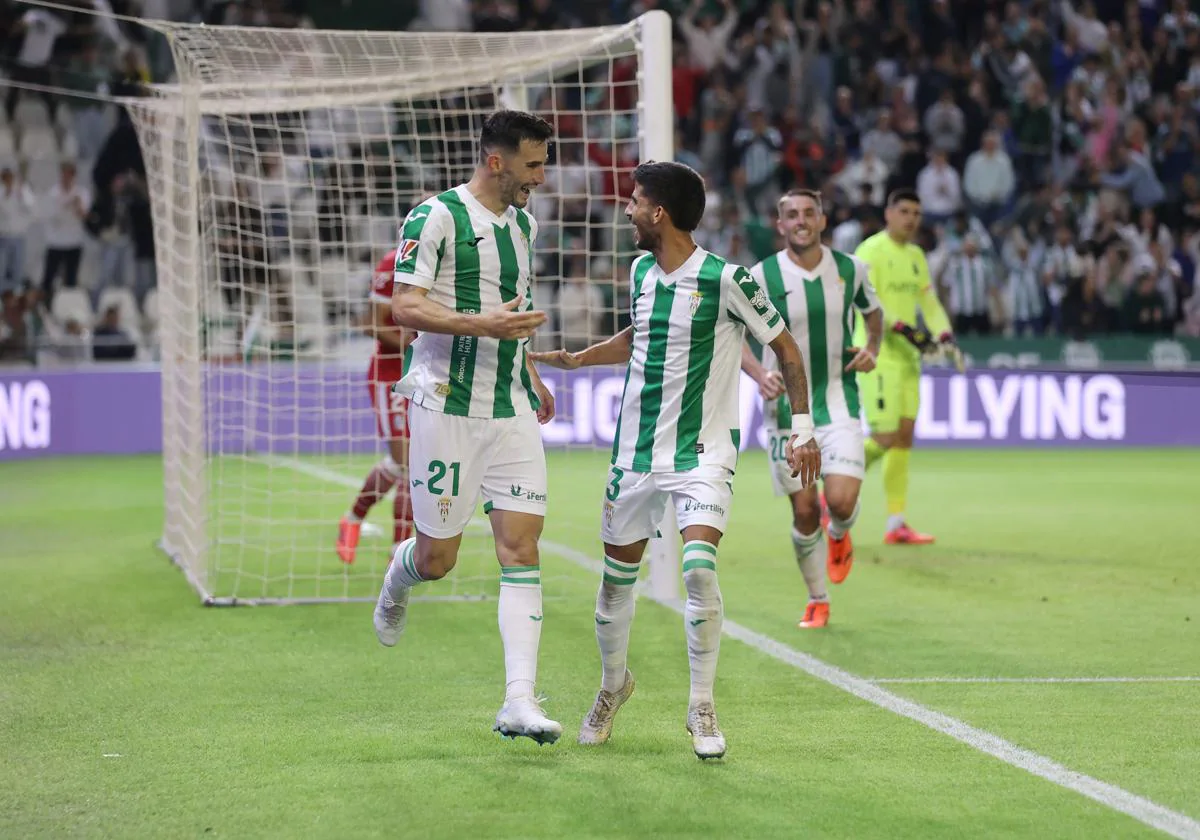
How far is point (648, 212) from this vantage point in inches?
221

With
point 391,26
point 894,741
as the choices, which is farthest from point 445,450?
point 391,26

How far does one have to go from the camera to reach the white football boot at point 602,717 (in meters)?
5.60

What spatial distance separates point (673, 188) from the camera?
18.3ft

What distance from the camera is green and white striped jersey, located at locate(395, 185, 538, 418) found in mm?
5645

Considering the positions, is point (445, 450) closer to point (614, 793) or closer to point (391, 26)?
point (614, 793)

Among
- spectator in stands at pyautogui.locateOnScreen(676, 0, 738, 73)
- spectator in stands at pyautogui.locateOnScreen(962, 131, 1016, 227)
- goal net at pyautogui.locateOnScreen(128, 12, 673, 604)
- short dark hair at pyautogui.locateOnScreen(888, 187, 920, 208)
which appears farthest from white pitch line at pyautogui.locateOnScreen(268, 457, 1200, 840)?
spectator in stands at pyautogui.locateOnScreen(676, 0, 738, 73)

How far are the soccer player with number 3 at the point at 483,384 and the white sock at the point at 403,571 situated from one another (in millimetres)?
65

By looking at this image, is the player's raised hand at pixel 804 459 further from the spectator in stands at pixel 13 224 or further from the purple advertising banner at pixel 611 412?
the spectator in stands at pixel 13 224

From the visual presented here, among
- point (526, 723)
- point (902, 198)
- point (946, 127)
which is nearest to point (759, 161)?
point (946, 127)

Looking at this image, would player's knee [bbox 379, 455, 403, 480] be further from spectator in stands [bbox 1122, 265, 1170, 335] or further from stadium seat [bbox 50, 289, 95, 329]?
spectator in stands [bbox 1122, 265, 1170, 335]

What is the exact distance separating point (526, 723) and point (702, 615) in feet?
2.27

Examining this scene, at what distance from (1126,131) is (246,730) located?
19.1m

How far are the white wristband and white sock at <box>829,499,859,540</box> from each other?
2828 millimetres

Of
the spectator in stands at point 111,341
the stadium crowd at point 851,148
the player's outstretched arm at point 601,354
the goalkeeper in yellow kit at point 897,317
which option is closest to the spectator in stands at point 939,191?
the stadium crowd at point 851,148
